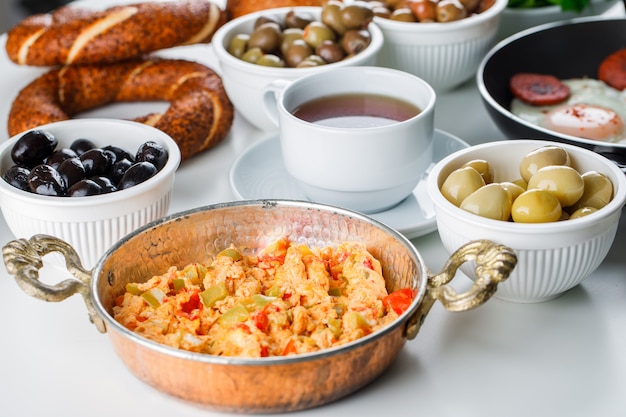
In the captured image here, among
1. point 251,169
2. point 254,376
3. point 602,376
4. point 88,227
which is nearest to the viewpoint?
point 254,376

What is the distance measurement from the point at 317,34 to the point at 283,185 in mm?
283

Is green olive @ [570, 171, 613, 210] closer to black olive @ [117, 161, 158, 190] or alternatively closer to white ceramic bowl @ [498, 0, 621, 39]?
black olive @ [117, 161, 158, 190]

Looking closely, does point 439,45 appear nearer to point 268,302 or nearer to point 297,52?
point 297,52

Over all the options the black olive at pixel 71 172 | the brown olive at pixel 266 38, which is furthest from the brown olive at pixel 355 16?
the black olive at pixel 71 172

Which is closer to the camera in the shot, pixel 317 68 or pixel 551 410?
pixel 551 410

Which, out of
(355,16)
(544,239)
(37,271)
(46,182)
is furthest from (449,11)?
(37,271)

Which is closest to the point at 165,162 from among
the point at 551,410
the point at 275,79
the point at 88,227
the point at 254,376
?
the point at 88,227

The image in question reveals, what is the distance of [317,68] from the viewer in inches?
55.5

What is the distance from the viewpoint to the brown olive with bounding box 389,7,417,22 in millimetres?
1567

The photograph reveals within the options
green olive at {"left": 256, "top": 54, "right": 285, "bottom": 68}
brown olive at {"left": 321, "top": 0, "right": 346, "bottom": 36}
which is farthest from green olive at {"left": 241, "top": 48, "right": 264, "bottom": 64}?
brown olive at {"left": 321, "top": 0, "right": 346, "bottom": 36}

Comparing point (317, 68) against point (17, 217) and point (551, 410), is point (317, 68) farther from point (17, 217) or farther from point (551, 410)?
point (551, 410)

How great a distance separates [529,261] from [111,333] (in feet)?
1.53

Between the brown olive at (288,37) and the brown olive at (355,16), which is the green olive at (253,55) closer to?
the brown olive at (288,37)

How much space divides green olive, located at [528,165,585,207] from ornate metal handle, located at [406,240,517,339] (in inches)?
5.9
